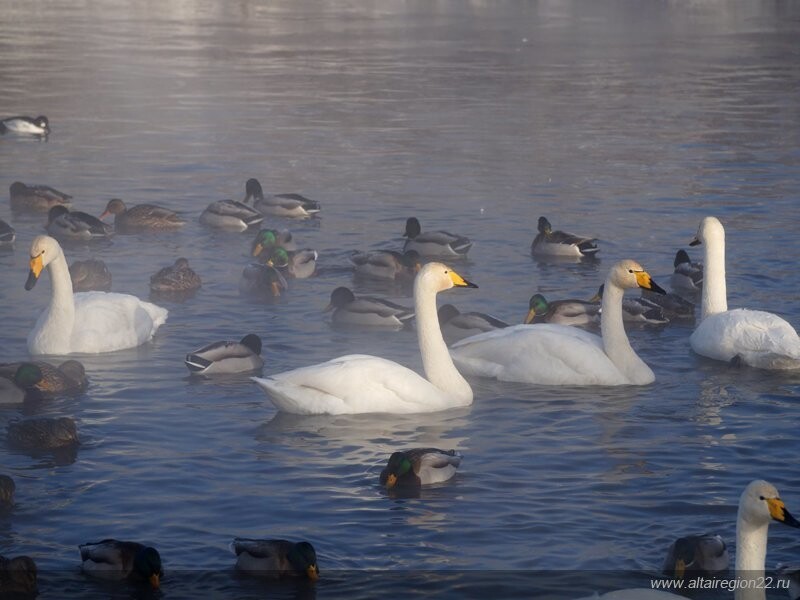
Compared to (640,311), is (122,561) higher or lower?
lower

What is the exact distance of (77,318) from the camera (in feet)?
52.5

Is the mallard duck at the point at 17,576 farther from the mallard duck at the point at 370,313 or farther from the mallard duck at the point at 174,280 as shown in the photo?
the mallard duck at the point at 174,280

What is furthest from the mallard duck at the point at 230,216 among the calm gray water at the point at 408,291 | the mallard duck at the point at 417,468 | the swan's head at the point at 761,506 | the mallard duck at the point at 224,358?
the swan's head at the point at 761,506

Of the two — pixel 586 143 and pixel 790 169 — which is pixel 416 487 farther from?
pixel 586 143

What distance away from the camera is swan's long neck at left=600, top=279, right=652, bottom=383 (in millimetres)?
14766

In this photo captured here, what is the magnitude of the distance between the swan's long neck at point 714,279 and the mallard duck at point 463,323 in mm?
2159

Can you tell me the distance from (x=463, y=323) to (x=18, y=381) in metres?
4.70

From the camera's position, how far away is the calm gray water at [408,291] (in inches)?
431

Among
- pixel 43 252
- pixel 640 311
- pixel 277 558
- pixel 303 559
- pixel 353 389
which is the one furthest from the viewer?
pixel 640 311

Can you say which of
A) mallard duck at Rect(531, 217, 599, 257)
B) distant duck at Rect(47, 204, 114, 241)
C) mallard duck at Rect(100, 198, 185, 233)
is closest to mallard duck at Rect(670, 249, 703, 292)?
mallard duck at Rect(531, 217, 599, 257)

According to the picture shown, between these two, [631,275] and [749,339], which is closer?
[631,275]

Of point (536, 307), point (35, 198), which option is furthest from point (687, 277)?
point (35, 198)

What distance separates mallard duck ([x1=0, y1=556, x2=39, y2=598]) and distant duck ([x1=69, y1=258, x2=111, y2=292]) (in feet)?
29.6

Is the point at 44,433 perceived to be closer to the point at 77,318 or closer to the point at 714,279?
the point at 77,318
